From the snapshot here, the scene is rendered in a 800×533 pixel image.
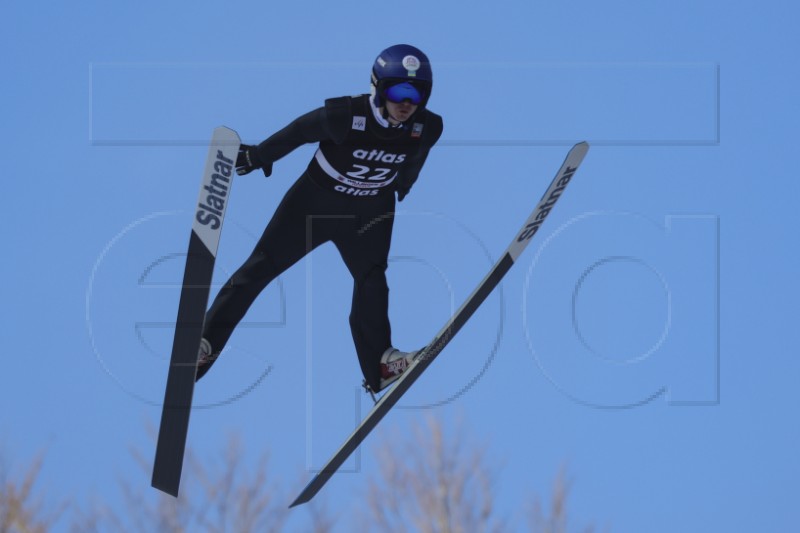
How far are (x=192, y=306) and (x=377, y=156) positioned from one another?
1507 millimetres

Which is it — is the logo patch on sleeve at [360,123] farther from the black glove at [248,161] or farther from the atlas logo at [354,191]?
the black glove at [248,161]

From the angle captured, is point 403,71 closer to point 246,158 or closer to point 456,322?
point 246,158

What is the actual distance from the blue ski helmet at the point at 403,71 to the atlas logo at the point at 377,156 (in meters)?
0.36

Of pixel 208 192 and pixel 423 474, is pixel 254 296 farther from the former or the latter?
pixel 423 474

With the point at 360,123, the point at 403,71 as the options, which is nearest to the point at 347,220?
the point at 360,123

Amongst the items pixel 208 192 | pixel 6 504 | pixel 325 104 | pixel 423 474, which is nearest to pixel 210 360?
pixel 208 192

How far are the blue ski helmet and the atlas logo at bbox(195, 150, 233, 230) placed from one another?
3.45ft

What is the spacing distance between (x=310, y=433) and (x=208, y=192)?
1.71 m

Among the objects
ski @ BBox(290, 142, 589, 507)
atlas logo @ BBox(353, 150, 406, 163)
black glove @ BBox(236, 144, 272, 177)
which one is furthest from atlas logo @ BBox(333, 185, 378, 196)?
ski @ BBox(290, 142, 589, 507)

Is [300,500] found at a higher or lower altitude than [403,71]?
lower

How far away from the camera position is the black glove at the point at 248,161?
9094mm

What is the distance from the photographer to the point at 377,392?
32.0ft

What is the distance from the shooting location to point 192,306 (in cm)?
905

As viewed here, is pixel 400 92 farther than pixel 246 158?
No
